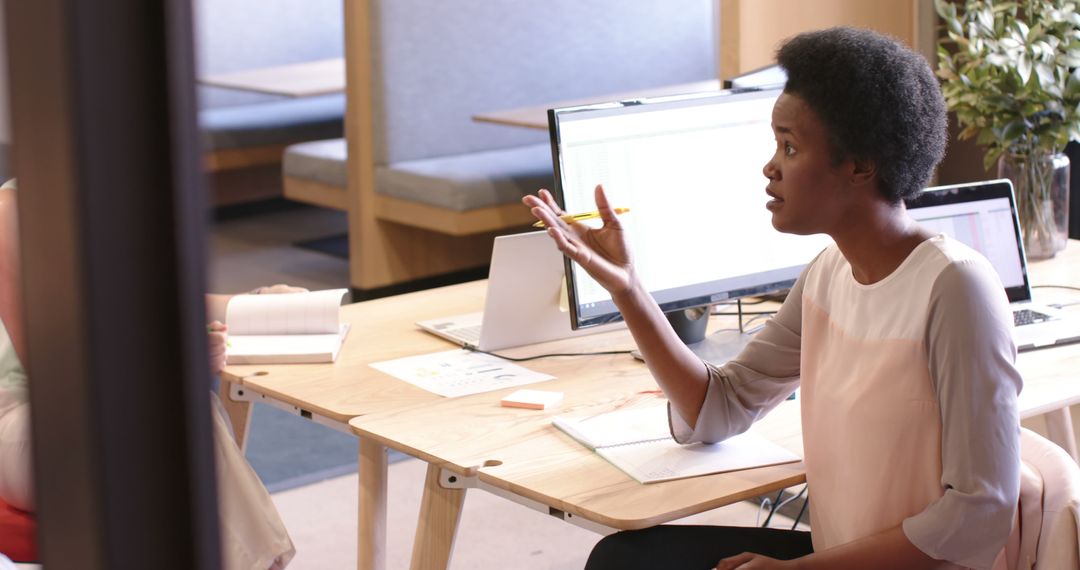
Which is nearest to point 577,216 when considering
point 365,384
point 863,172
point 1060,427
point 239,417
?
point 365,384

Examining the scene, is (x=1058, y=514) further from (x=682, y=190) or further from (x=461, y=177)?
(x=461, y=177)

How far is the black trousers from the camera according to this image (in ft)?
4.89

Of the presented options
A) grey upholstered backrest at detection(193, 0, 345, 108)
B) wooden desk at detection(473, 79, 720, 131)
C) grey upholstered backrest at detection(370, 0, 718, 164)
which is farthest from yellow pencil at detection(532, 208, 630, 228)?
grey upholstered backrest at detection(193, 0, 345, 108)

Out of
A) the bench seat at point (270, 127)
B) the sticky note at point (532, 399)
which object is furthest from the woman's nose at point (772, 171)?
the bench seat at point (270, 127)

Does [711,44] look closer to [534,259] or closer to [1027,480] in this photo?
[534,259]

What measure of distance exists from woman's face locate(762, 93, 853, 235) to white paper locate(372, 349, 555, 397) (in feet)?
1.85

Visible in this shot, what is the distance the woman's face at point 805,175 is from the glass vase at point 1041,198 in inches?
48.9

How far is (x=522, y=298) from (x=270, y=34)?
502cm

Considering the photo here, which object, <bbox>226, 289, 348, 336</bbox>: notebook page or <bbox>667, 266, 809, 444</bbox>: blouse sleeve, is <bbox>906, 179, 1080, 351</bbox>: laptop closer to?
<bbox>667, 266, 809, 444</bbox>: blouse sleeve

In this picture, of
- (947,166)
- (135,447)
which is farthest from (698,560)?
(947,166)

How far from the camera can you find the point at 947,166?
4.16 metres

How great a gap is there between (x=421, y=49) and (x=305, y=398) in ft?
10.4

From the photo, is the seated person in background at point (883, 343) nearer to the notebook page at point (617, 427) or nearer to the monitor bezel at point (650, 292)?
the notebook page at point (617, 427)

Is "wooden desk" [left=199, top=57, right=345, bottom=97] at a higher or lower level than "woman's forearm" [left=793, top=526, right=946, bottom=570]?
higher
